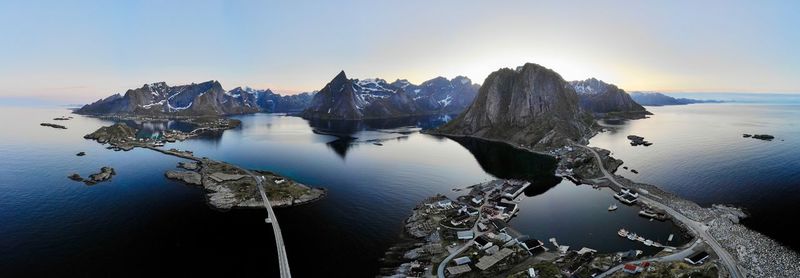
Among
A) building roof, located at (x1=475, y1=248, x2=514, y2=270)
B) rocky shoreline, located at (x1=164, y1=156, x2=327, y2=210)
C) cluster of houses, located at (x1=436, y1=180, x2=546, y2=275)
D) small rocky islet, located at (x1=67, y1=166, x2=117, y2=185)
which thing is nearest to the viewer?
building roof, located at (x1=475, y1=248, x2=514, y2=270)

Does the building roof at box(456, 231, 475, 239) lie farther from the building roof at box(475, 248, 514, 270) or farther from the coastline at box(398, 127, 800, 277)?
the building roof at box(475, 248, 514, 270)

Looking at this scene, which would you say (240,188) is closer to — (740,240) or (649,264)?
(649,264)

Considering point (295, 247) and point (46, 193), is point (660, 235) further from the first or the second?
point (46, 193)

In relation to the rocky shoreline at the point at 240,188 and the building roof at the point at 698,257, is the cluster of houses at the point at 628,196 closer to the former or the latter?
the building roof at the point at 698,257

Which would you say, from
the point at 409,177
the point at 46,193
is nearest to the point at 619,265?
the point at 409,177

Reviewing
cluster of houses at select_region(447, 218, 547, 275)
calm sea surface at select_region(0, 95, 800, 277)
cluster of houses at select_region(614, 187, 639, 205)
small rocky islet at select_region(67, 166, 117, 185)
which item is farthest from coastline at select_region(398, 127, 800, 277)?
small rocky islet at select_region(67, 166, 117, 185)

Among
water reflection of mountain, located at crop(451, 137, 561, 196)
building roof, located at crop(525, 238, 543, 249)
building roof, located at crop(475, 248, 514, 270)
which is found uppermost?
water reflection of mountain, located at crop(451, 137, 561, 196)
